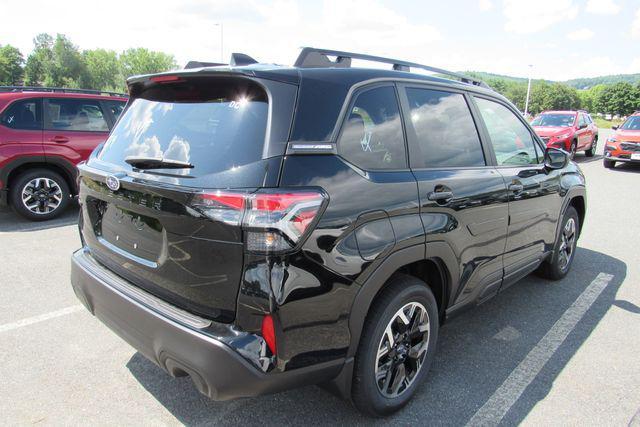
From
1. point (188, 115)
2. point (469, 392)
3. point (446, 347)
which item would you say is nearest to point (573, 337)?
point (446, 347)

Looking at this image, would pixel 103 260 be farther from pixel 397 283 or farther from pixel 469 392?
pixel 469 392

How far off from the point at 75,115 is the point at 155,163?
5704 mm

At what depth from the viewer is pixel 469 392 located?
2.83 m

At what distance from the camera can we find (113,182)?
2.41 meters

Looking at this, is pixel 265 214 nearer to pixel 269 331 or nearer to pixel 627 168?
pixel 269 331

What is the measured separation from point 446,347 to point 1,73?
13920 cm

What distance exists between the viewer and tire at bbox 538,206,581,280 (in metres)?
4.52

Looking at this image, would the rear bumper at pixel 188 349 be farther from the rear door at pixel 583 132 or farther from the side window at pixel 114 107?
the rear door at pixel 583 132

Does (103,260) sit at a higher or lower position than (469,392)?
higher

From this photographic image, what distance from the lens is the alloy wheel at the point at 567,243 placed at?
182 inches

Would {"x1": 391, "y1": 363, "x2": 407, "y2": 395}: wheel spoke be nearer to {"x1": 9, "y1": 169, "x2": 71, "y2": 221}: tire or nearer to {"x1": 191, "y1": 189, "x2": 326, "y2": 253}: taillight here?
{"x1": 191, "y1": 189, "x2": 326, "y2": 253}: taillight

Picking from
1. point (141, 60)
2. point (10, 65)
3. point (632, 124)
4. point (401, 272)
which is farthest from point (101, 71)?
point (401, 272)

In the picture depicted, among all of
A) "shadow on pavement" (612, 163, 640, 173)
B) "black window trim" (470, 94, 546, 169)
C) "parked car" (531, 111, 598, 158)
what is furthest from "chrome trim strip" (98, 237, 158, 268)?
"shadow on pavement" (612, 163, 640, 173)

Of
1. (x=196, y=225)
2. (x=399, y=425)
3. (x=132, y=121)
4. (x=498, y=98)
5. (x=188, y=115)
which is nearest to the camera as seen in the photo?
(x=196, y=225)
